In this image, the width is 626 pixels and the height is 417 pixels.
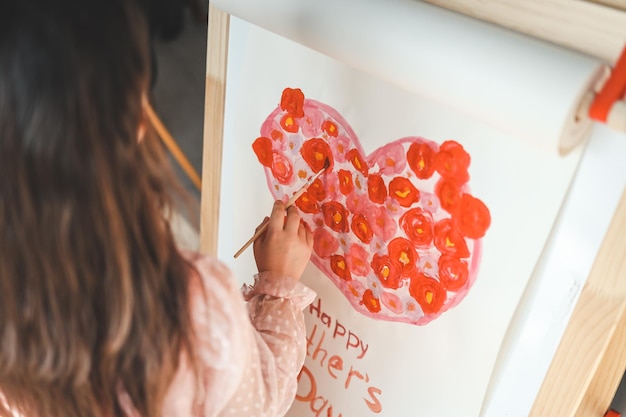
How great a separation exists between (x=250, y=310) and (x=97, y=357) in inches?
7.1

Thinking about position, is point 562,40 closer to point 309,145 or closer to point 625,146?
point 625,146

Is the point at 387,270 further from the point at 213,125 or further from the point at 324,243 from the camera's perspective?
the point at 213,125

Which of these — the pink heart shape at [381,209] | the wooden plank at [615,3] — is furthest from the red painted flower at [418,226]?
the wooden plank at [615,3]

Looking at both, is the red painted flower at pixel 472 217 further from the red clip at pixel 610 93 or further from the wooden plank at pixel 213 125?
the wooden plank at pixel 213 125

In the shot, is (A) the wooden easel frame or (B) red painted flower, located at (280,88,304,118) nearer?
(A) the wooden easel frame

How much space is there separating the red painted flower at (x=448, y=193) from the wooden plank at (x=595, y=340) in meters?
0.12

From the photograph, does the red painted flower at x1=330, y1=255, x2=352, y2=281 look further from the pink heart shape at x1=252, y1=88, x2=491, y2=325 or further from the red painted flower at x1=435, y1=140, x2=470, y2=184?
the red painted flower at x1=435, y1=140, x2=470, y2=184

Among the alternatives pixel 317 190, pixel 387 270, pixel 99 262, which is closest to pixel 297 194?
pixel 317 190

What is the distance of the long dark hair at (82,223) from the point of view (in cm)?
39

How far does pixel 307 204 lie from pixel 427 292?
6.5 inches

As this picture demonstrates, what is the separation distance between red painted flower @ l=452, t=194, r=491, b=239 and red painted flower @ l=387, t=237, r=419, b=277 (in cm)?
6

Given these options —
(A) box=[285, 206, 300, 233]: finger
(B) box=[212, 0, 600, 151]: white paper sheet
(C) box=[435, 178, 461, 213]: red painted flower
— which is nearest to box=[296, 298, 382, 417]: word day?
(A) box=[285, 206, 300, 233]: finger

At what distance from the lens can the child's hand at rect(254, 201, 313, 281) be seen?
647 mm

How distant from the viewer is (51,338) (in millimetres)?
484
